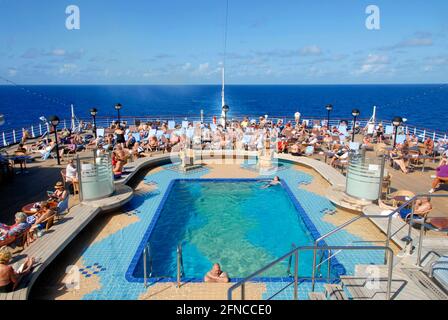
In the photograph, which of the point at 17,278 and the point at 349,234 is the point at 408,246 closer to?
the point at 349,234

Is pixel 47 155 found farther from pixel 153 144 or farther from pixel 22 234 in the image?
pixel 22 234

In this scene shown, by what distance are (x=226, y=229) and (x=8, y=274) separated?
3730 mm

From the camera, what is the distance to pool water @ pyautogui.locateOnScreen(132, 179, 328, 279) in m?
5.38

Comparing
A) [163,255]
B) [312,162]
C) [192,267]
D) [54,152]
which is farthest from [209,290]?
[54,152]

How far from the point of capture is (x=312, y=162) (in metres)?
10.2

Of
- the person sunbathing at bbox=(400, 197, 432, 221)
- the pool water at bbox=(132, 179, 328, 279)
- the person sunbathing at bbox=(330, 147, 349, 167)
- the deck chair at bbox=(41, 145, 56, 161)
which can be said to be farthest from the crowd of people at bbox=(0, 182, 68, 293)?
the person sunbathing at bbox=(330, 147, 349, 167)

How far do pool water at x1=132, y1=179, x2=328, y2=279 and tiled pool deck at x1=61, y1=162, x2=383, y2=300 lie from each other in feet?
0.65

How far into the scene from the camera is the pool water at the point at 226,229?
538cm

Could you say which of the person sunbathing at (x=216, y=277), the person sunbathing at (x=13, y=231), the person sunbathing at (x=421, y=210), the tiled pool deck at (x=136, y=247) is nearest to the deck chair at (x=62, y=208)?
the person sunbathing at (x=13, y=231)

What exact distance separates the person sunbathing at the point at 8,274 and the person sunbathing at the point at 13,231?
2.54ft

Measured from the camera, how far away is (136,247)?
219 inches

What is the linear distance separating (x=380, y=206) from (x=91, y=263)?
5120 mm
